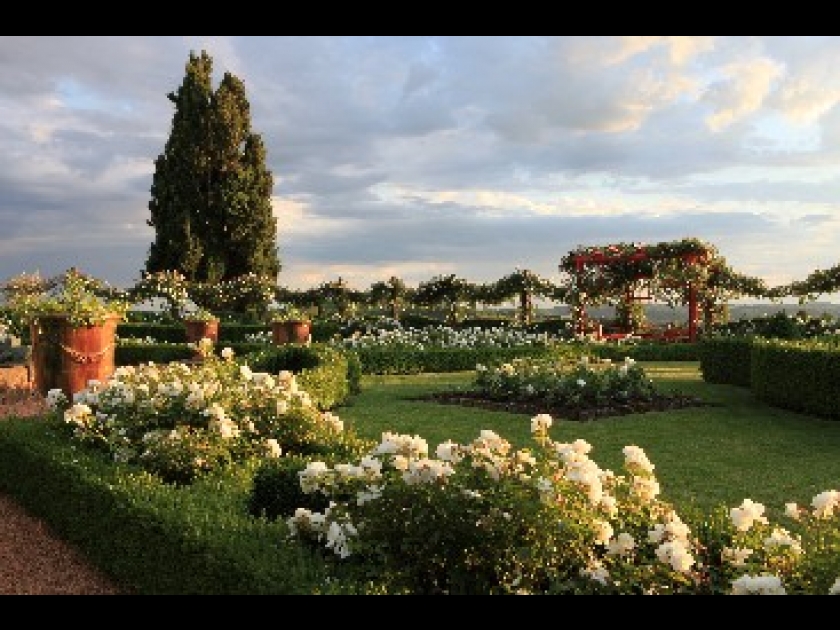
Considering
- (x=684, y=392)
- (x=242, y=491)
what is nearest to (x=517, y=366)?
(x=684, y=392)

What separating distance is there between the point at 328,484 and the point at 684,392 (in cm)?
1077

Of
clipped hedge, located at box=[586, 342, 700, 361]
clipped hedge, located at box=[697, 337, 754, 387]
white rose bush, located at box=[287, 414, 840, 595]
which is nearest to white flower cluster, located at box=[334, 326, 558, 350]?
clipped hedge, located at box=[586, 342, 700, 361]

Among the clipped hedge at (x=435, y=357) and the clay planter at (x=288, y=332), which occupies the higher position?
the clay planter at (x=288, y=332)

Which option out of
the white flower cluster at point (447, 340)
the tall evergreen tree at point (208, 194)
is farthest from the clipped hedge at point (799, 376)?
the tall evergreen tree at point (208, 194)

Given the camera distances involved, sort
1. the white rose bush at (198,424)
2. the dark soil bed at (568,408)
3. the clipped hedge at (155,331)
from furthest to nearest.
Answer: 1. the clipped hedge at (155,331)
2. the dark soil bed at (568,408)
3. the white rose bush at (198,424)

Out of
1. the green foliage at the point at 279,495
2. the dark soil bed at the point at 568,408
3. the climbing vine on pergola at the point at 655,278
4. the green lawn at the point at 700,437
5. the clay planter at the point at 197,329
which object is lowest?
the green lawn at the point at 700,437

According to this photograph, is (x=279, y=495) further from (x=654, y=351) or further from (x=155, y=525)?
(x=654, y=351)

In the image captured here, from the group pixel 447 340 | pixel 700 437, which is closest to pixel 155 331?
pixel 447 340

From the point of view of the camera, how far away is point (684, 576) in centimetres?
364

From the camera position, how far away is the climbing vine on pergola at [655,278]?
24.8m

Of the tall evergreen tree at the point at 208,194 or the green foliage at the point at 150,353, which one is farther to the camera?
the tall evergreen tree at the point at 208,194

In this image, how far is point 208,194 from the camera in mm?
34906

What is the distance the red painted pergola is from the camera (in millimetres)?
24672

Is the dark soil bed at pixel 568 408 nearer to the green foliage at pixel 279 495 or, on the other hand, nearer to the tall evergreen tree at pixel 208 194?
the green foliage at pixel 279 495
